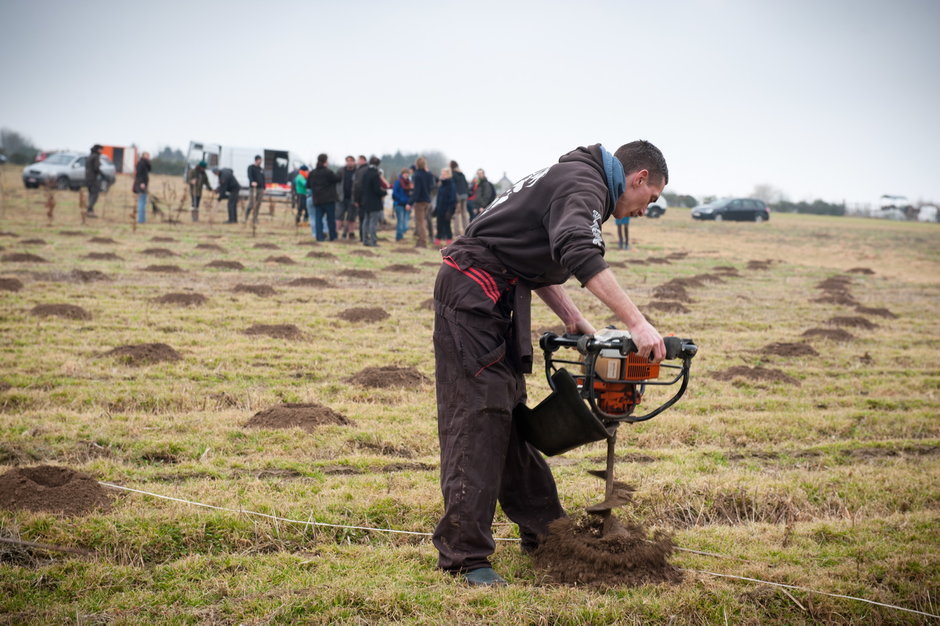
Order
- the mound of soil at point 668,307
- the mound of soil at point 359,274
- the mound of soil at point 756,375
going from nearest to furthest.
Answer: the mound of soil at point 756,375 → the mound of soil at point 668,307 → the mound of soil at point 359,274

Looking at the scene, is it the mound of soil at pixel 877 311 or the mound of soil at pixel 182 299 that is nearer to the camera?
the mound of soil at pixel 182 299

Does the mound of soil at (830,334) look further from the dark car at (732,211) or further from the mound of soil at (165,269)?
the dark car at (732,211)

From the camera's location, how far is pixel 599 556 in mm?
3641

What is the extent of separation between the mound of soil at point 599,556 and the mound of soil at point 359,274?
36.6ft

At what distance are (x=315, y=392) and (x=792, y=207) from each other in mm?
69989

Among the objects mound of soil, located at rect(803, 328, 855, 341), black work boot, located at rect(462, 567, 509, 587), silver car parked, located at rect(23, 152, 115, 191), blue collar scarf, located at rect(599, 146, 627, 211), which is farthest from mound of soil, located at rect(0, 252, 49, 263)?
silver car parked, located at rect(23, 152, 115, 191)

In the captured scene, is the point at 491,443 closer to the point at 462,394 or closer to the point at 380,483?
the point at 462,394

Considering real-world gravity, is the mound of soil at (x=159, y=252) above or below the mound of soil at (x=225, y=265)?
above

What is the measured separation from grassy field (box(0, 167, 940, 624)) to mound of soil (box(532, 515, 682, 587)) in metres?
0.09

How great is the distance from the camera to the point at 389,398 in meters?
7.00

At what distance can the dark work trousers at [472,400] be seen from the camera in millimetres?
3412

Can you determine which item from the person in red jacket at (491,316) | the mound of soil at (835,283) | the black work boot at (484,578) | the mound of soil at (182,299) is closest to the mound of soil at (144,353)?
the mound of soil at (182,299)

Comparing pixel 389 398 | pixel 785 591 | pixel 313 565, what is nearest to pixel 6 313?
pixel 389 398

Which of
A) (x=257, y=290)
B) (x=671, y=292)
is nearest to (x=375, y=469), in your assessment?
(x=257, y=290)
